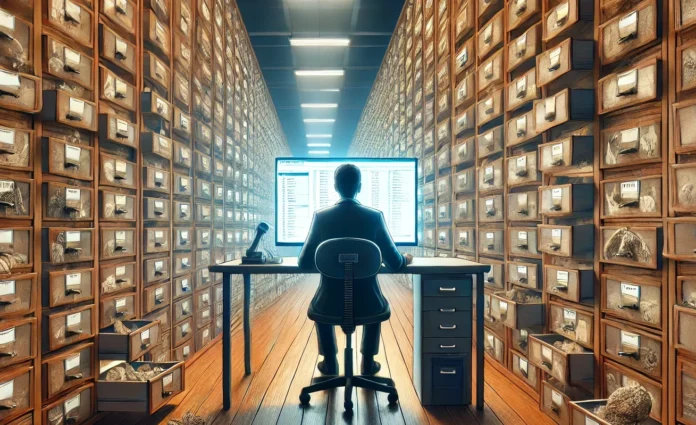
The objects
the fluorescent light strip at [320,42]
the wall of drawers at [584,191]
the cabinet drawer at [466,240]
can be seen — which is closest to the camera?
the wall of drawers at [584,191]

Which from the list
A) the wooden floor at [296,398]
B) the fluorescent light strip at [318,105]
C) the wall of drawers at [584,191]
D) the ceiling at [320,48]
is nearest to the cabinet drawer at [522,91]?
the wall of drawers at [584,191]

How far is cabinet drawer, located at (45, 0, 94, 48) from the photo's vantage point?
163 centimetres

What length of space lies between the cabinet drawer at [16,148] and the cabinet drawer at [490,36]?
2337mm

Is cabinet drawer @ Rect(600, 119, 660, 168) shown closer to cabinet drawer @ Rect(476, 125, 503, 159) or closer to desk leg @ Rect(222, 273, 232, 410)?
cabinet drawer @ Rect(476, 125, 503, 159)

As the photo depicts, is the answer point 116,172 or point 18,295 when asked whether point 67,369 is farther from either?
point 116,172

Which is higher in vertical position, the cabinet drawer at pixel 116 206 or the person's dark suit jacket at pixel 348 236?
the cabinet drawer at pixel 116 206

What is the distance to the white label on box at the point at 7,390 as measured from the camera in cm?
143

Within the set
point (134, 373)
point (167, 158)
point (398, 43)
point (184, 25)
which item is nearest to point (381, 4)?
point (398, 43)

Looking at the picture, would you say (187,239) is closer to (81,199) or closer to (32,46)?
(81,199)

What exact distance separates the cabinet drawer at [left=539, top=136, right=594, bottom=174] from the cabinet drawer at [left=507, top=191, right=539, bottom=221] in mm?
251

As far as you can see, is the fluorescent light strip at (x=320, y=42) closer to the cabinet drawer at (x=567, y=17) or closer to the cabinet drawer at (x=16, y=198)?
the cabinet drawer at (x=567, y=17)

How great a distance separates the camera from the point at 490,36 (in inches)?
101

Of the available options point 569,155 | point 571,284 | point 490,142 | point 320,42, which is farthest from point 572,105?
point 320,42

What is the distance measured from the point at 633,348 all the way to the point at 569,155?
0.76 metres
